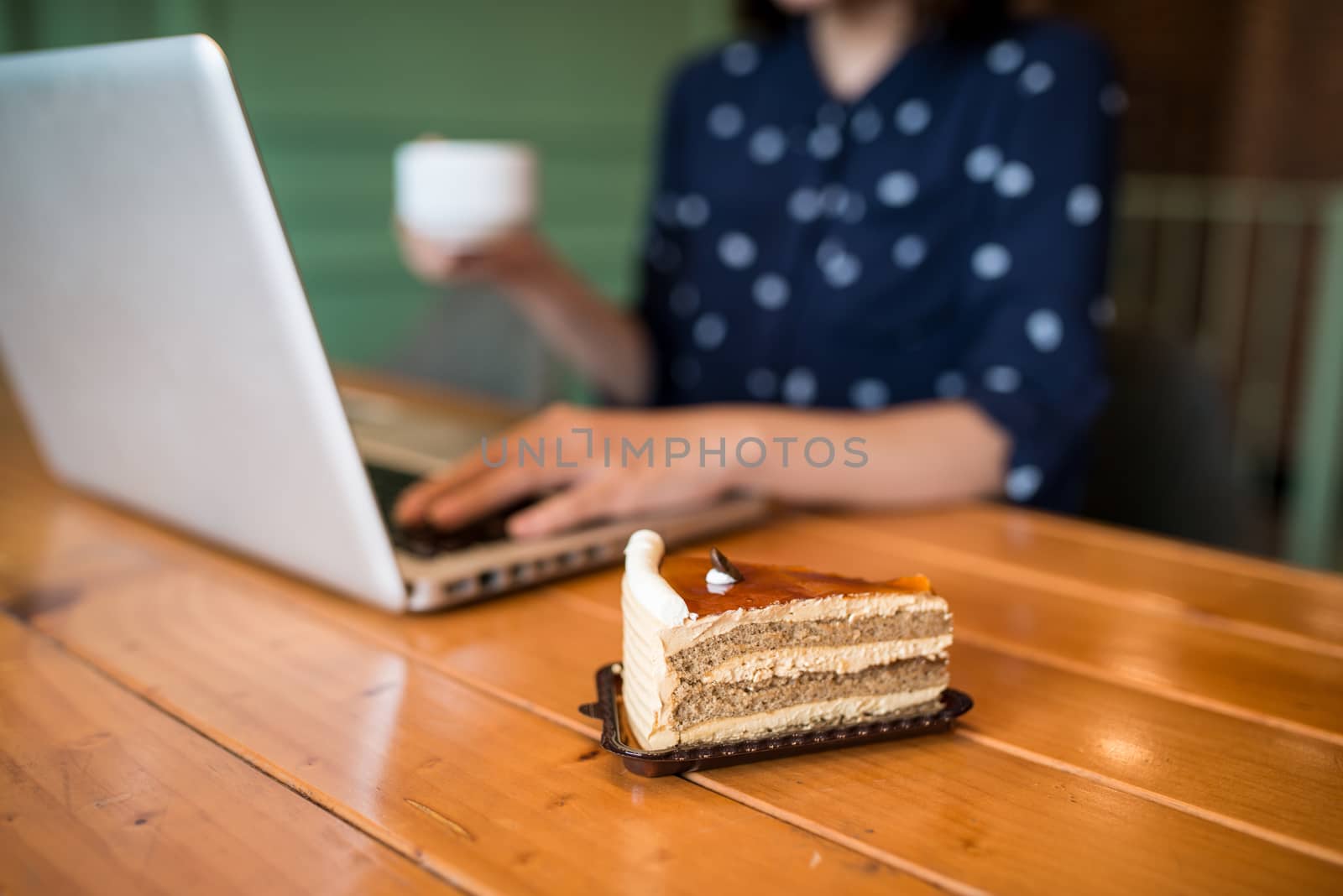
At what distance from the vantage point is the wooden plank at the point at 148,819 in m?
0.43

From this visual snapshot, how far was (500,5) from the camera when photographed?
283 centimetres

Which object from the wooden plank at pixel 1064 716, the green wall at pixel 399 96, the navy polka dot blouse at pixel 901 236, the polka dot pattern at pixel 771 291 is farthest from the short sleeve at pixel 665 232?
the wooden plank at pixel 1064 716

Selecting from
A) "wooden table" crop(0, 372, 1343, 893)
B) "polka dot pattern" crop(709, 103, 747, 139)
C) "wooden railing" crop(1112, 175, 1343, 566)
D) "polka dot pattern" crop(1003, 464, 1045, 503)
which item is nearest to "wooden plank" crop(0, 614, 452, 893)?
"wooden table" crop(0, 372, 1343, 893)

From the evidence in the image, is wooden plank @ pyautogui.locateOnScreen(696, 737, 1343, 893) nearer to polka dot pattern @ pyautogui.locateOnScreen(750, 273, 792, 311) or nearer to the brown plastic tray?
the brown plastic tray

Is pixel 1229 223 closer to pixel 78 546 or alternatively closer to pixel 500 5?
pixel 500 5

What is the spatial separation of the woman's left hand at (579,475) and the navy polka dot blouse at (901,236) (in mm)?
338

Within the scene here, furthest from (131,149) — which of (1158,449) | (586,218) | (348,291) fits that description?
(586,218)

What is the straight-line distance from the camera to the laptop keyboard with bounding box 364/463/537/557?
0.74m

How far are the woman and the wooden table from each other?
0.49 feet

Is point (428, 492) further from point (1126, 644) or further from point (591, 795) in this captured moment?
point (1126, 644)

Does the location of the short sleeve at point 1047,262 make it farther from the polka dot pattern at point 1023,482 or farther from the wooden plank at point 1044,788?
the wooden plank at point 1044,788

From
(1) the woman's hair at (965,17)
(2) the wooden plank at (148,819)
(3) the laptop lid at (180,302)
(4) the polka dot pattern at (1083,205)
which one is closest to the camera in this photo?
(2) the wooden plank at (148,819)

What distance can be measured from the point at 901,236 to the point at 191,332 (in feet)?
3.03

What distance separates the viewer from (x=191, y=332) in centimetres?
66
